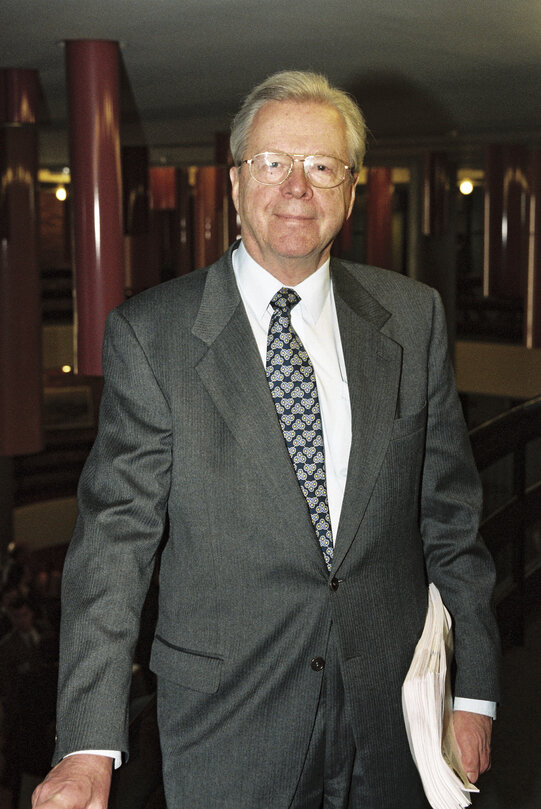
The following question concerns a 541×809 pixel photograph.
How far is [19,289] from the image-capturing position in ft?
18.1

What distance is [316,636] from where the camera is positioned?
1653 millimetres

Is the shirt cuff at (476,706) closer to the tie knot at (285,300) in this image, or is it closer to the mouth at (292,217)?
the tie knot at (285,300)

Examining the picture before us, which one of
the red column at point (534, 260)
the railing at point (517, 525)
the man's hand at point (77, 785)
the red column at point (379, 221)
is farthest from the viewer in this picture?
the red column at point (379, 221)

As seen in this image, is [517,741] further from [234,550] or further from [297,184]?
[297,184]

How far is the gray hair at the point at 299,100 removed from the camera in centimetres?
171

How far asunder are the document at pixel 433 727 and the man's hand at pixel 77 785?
0.53m

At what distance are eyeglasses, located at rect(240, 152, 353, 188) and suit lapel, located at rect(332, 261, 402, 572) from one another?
20 cm

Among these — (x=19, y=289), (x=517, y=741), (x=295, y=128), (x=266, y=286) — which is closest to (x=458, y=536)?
(x=266, y=286)

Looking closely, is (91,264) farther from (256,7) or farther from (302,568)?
(302,568)

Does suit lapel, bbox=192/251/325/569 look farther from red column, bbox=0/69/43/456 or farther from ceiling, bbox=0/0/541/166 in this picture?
red column, bbox=0/69/43/456

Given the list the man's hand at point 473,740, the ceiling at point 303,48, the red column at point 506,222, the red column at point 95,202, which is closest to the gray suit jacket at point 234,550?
the man's hand at point 473,740

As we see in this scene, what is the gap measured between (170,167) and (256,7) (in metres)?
11.5

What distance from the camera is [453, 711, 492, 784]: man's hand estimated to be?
179 centimetres

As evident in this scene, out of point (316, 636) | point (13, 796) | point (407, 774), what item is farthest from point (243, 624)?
point (13, 796)
